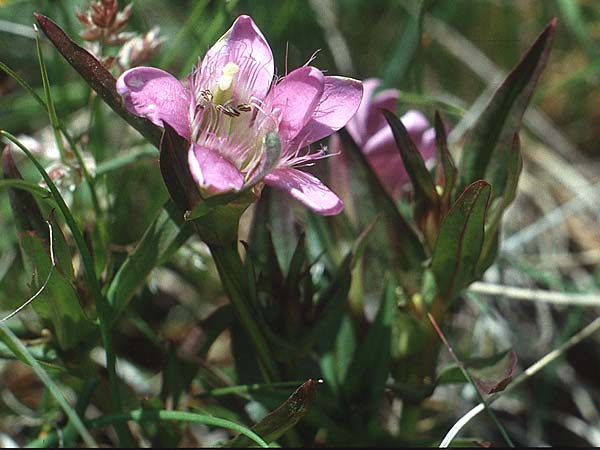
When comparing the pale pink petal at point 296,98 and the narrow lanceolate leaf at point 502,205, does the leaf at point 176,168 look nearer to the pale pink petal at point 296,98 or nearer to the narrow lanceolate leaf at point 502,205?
the pale pink petal at point 296,98

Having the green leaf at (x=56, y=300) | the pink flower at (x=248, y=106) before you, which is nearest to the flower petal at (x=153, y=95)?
the pink flower at (x=248, y=106)

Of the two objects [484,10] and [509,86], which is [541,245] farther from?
[484,10]

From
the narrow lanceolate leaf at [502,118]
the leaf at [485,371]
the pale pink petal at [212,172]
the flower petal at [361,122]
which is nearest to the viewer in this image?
the pale pink petal at [212,172]

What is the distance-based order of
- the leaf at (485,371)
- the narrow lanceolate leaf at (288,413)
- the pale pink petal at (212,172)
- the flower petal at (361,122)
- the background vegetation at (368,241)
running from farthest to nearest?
the flower petal at (361,122) → the background vegetation at (368,241) → the leaf at (485,371) → the narrow lanceolate leaf at (288,413) → the pale pink petal at (212,172)

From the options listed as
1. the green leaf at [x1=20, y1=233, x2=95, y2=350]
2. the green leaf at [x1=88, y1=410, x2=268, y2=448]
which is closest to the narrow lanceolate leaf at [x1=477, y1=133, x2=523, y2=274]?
the green leaf at [x1=88, y1=410, x2=268, y2=448]

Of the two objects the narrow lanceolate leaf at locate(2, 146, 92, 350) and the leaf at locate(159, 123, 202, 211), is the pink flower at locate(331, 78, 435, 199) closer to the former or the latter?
the leaf at locate(159, 123, 202, 211)

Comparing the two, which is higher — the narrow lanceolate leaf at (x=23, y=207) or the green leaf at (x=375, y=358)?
the narrow lanceolate leaf at (x=23, y=207)

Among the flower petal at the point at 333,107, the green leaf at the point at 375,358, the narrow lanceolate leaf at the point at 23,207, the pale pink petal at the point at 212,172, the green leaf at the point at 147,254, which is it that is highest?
the flower petal at the point at 333,107

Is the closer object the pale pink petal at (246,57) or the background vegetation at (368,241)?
the pale pink petal at (246,57)
